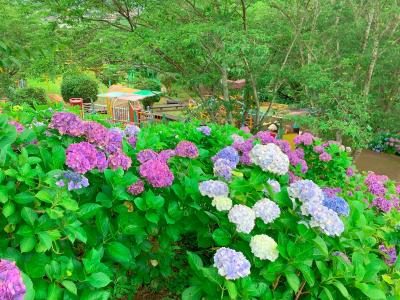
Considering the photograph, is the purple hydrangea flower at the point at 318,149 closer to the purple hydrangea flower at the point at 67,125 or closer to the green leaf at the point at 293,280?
the green leaf at the point at 293,280

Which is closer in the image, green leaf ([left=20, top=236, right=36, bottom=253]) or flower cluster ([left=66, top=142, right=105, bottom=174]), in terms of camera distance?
green leaf ([left=20, top=236, right=36, bottom=253])

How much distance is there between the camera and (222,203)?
146cm

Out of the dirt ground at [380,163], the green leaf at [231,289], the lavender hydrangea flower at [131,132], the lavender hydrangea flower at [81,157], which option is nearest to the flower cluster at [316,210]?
the green leaf at [231,289]

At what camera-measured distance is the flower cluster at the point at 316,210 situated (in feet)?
4.37

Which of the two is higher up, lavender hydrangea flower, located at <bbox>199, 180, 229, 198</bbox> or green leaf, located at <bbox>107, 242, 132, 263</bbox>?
lavender hydrangea flower, located at <bbox>199, 180, 229, 198</bbox>

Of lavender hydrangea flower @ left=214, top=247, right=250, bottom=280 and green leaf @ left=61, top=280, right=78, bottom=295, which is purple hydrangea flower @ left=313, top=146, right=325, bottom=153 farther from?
green leaf @ left=61, top=280, right=78, bottom=295

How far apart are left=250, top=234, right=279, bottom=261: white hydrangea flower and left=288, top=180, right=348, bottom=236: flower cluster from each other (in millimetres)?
152

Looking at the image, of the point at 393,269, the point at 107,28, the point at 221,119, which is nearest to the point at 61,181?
the point at 393,269

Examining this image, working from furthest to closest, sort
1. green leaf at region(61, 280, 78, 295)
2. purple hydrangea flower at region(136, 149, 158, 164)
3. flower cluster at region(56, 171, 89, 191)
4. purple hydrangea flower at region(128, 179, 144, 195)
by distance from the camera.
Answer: purple hydrangea flower at region(136, 149, 158, 164), purple hydrangea flower at region(128, 179, 144, 195), flower cluster at region(56, 171, 89, 191), green leaf at region(61, 280, 78, 295)

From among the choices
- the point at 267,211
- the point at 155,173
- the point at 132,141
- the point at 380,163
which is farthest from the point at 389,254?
the point at 380,163

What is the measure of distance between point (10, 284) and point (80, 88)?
16.6 meters

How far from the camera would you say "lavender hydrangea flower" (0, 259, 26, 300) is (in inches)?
31.5

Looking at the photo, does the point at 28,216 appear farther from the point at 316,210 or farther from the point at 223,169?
the point at 316,210

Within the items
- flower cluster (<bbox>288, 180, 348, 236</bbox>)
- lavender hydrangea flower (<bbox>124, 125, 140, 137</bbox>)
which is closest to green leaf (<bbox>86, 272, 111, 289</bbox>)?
flower cluster (<bbox>288, 180, 348, 236</bbox>)
